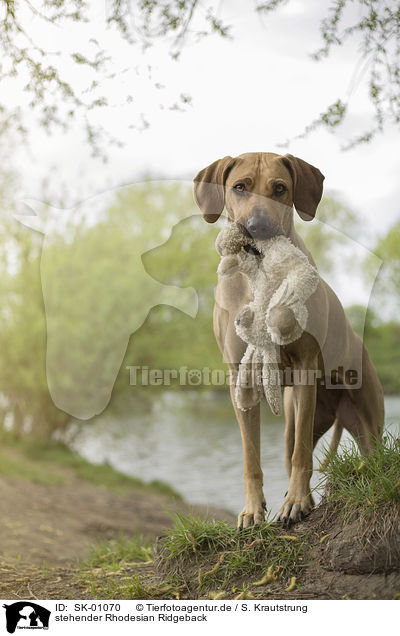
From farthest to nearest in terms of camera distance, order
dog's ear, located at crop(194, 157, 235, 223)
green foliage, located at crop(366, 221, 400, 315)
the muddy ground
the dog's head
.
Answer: green foliage, located at crop(366, 221, 400, 315) → dog's ear, located at crop(194, 157, 235, 223) → the dog's head → the muddy ground

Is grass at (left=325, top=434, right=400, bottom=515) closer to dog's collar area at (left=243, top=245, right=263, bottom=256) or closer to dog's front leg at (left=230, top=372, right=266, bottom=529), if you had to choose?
dog's front leg at (left=230, top=372, right=266, bottom=529)

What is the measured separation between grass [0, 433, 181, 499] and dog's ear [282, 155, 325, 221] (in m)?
8.14

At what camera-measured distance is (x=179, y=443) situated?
14305 millimetres

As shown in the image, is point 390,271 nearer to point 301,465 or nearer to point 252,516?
point 301,465

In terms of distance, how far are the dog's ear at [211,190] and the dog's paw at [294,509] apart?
60.9 inches

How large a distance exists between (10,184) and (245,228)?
863 cm

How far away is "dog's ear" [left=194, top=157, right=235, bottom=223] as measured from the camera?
307 cm

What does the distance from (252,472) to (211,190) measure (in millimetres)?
1534

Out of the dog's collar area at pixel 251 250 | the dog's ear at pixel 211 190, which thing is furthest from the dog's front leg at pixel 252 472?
the dog's ear at pixel 211 190

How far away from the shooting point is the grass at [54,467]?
35.7 feet

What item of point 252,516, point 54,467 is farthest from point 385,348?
point 54,467

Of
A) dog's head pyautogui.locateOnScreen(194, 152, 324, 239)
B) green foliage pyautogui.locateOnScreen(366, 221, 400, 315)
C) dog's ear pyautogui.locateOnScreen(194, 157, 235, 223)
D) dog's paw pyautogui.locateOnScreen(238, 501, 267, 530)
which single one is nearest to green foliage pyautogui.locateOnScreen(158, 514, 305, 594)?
dog's paw pyautogui.locateOnScreen(238, 501, 267, 530)

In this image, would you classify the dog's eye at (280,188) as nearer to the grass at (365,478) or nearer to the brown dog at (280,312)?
the brown dog at (280,312)
